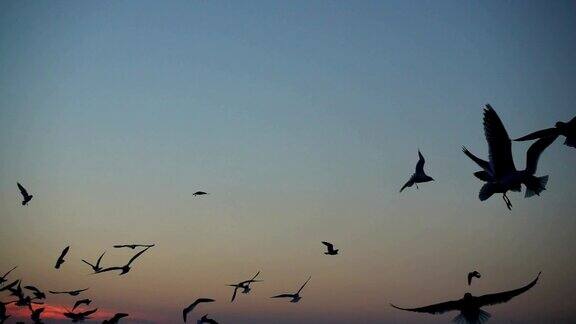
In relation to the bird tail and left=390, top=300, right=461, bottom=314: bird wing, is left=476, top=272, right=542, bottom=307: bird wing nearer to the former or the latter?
left=390, top=300, right=461, bottom=314: bird wing

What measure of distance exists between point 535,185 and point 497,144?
184cm

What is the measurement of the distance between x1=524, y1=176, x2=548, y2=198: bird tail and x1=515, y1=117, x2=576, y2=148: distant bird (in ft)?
5.81

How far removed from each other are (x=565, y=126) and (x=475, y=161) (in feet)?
8.81

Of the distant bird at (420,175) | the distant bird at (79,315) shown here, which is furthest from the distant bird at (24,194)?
the distant bird at (420,175)

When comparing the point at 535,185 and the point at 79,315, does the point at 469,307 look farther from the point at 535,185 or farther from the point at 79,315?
the point at 79,315

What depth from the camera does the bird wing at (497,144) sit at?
16609 mm

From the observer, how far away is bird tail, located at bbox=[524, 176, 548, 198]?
659 inches

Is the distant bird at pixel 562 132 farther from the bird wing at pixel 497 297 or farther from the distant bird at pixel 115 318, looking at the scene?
the distant bird at pixel 115 318

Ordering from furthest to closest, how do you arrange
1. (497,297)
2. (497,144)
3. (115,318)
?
(115,318) < (497,144) < (497,297)

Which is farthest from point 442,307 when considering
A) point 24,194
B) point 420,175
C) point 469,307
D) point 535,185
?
point 24,194

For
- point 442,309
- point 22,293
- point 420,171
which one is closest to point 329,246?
point 420,171

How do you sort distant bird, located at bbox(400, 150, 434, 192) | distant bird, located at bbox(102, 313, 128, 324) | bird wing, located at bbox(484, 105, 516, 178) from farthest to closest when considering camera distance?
1. distant bird, located at bbox(102, 313, 128, 324)
2. distant bird, located at bbox(400, 150, 434, 192)
3. bird wing, located at bbox(484, 105, 516, 178)

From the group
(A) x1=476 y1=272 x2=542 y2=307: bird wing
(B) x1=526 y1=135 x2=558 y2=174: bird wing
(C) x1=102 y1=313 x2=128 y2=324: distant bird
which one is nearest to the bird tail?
(B) x1=526 y1=135 x2=558 y2=174: bird wing

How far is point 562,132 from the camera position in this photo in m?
15.5
